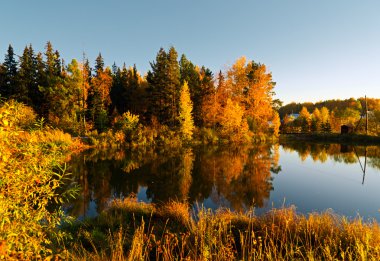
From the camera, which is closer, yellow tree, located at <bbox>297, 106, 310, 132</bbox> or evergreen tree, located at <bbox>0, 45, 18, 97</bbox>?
evergreen tree, located at <bbox>0, 45, 18, 97</bbox>

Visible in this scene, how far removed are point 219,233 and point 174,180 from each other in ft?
36.6

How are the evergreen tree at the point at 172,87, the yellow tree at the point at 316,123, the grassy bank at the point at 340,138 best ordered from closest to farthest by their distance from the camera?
the grassy bank at the point at 340,138 → the evergreen tree at the point at 172,87 → the yellow tree at the point at 316,123

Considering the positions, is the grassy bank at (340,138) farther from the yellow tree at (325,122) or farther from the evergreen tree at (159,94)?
the evergreen tree at (159,94)

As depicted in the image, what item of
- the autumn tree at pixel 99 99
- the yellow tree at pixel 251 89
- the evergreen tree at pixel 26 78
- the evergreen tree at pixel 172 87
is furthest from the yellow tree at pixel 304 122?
the evergreen tree at pixel 26 78

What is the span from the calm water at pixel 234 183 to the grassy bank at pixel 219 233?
1382 mm

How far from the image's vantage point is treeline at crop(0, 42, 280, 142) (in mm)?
36656

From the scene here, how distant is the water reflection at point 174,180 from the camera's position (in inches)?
464

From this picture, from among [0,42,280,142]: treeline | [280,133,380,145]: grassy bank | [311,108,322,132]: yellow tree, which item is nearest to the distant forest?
[0,42,280,142]: treeline

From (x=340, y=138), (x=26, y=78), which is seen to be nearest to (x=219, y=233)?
(x=340, y=138)

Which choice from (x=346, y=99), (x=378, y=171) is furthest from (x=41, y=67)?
(x=346, y=99)

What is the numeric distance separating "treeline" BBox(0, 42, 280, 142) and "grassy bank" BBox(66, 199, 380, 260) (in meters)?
27.8

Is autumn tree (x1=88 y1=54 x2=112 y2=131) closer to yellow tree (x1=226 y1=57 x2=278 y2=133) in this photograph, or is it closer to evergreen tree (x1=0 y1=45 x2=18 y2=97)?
evergreen tree (x1=0 y1=45 x2=18 y2=97)

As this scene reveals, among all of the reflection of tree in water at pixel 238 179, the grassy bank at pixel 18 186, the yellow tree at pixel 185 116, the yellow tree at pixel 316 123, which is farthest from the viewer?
the yellow tree at pixel 316 123

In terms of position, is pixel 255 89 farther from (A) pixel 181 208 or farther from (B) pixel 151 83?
(A) pixel 181 208
